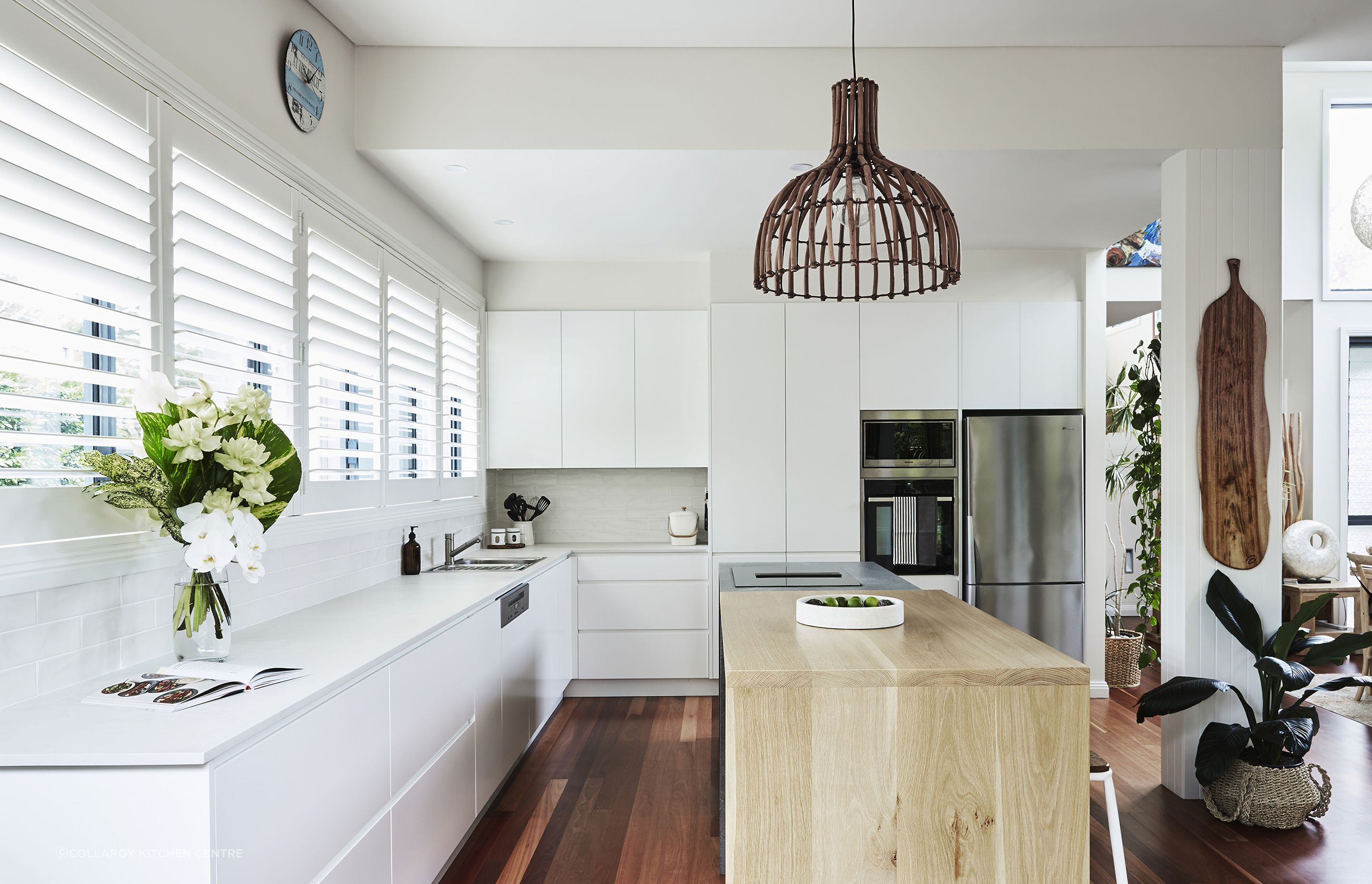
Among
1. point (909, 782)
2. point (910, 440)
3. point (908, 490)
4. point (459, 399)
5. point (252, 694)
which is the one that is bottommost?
point (909, 782)

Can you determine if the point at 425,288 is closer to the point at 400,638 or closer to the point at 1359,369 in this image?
the point at 400,638

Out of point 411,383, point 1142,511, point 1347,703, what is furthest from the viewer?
point 1142,511

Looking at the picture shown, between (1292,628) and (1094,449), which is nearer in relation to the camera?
(1292,628)

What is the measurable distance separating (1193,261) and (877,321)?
1736 millimetres

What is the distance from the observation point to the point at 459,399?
4656 millimetres

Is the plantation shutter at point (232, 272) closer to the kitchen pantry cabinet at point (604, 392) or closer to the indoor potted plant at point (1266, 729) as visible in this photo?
the kitchen pantry cabinet at point (604, 392)

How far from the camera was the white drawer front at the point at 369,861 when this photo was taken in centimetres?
186

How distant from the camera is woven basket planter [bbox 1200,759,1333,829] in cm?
301

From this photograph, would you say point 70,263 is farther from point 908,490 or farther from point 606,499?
point 908,490

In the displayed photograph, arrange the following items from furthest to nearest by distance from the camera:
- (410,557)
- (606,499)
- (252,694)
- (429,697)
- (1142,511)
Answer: (606,499)
(1142,511)
(410,557)
(429,697)
(252,694)

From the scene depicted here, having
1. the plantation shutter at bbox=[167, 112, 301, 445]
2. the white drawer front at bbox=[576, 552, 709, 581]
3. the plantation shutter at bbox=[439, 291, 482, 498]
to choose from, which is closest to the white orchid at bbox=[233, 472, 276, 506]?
the plantation shutter at bbox=[167, 112, 301, 445]

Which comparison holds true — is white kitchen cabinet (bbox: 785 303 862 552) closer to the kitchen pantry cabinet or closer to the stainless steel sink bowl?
the kitchen pantry cabinet

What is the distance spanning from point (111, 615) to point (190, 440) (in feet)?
1.56

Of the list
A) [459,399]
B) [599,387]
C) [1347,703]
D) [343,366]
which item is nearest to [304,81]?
[343,366]
